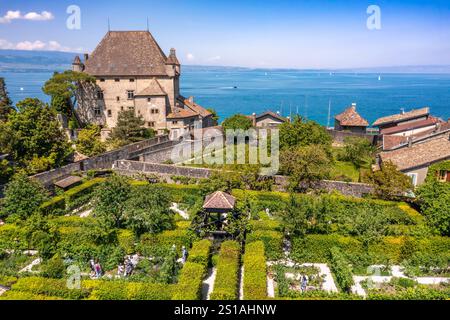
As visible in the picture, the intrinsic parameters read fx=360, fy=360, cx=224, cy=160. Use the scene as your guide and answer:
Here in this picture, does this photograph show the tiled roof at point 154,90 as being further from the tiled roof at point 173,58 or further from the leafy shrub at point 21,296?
the leafy shrub at point 21,296

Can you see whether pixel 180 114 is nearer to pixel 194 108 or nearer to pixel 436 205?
pixel 194 108

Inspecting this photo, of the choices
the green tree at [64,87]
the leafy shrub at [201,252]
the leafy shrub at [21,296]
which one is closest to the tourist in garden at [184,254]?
the leafy shrub at [201,252]

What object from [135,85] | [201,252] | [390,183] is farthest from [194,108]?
[201,252]

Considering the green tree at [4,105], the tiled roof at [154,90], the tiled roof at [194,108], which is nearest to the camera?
the green tree at [4,105]

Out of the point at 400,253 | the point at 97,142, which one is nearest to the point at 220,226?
the point at 400,253

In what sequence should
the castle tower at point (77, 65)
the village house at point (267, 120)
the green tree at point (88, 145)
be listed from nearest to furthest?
the green tree at point (88, 145) → the castle tower at point (77, 65) → the village house at point (267, 120)

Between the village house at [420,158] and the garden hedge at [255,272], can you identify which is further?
the village house at [420,158]

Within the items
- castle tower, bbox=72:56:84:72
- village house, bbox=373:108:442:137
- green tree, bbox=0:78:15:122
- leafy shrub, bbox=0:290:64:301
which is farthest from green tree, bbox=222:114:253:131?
leafy shrub, bbox=0:290:64:301
